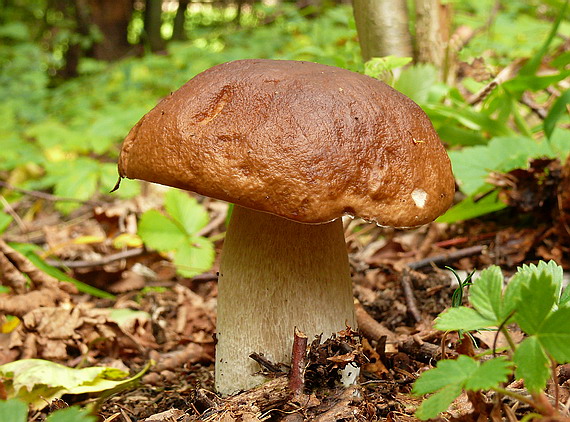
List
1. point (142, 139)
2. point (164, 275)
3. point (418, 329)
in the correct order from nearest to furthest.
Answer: point (142, 139)
point (418, 329)
point (164, 275)

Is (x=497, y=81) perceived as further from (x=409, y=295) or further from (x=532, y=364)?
(x=532, y=364)

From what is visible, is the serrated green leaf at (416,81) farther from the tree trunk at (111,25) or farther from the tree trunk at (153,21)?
the tree trunk at (111,25)

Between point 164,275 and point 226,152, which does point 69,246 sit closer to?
point 164,275

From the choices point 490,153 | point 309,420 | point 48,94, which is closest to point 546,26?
point 490,153

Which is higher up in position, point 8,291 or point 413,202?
point 413,202

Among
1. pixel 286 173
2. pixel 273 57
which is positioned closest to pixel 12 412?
pixel 286 173

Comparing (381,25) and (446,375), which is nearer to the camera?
(446,375)
